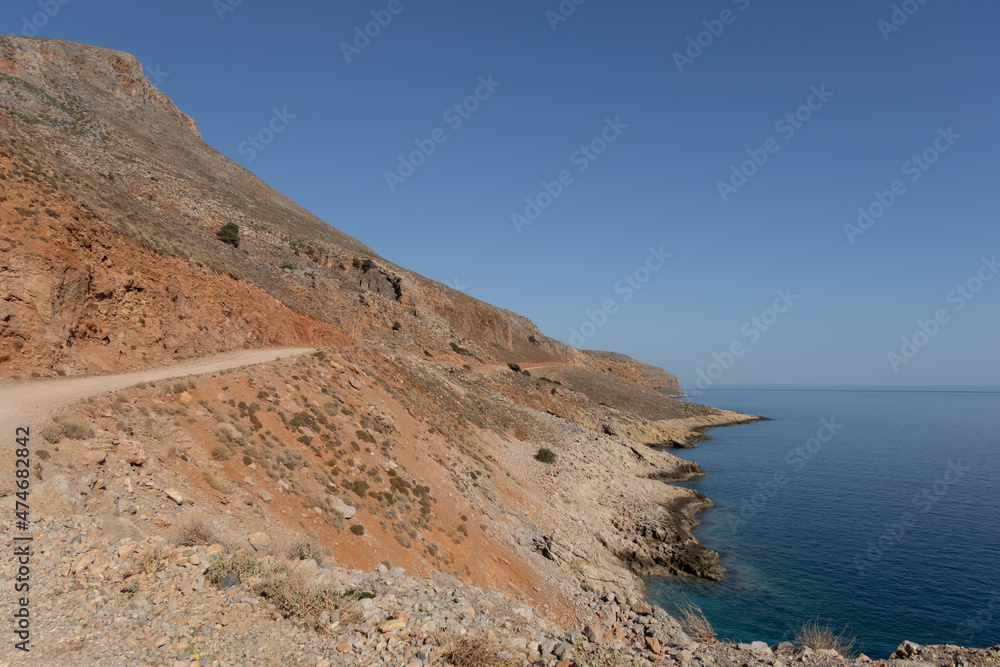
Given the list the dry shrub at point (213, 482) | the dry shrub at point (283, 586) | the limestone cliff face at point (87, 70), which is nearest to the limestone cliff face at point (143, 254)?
the limestone cliff face at point (87, 70)

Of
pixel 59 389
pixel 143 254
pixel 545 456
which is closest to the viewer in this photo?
pixel 59 389

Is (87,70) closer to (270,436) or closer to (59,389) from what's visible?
(59,389)

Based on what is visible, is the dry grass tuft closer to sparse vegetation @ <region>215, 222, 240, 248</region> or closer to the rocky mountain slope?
the rocky mountain slope

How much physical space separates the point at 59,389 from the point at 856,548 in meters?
41.1

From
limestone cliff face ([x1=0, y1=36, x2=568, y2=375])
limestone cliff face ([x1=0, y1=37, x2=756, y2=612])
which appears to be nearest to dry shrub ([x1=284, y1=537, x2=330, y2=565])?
limestone cliff face ([x1=0, y1=37, x2=756, y2=612])

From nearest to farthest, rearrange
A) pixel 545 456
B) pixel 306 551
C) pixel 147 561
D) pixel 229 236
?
1. pixel 147 561
2. pixel 306 551
3. pixel 545 456
4. pixel 229 236

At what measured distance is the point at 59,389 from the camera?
46.1 ft

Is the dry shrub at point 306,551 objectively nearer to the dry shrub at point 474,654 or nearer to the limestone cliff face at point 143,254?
the dry shrub at point 474,654

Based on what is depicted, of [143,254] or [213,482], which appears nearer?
[213,482]

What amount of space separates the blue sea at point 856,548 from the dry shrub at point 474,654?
16904mm

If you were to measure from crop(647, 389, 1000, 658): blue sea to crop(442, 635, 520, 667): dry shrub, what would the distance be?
55.5 ft

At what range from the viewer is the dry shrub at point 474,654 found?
821 cm

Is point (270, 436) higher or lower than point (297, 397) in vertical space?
lower

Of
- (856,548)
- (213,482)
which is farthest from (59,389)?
(856,548)
